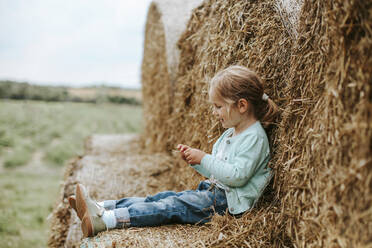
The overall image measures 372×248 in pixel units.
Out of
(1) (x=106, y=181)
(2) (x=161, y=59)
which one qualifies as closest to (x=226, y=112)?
(1) (x=106, y=181)

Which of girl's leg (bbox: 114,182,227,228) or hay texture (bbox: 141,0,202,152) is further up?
hay texture (bbox: 141,0,202,152)

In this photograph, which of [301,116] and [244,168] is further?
[244,168]

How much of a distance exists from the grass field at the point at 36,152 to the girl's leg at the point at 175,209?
237cm

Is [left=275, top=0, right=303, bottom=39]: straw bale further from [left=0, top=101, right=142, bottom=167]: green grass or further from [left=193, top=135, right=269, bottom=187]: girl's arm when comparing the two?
[left=0, top=101, right=142, bottom=167]: green grass

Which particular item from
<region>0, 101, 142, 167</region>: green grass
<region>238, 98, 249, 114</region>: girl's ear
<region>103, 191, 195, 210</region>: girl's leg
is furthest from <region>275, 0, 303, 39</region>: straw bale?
<region>0, 101, 142, 167</region>: green grass

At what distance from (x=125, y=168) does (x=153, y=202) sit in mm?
1537

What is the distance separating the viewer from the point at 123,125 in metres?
11.5

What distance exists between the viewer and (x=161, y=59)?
15.7 feet

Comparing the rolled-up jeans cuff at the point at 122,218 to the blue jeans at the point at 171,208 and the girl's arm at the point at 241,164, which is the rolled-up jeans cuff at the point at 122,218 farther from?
the girl's arm at the point at 241,164

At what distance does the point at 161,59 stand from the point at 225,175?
9.48ft

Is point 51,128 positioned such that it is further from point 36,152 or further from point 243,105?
point 243,105

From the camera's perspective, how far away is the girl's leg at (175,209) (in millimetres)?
2334

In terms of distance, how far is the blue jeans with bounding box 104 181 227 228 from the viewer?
7.66 ft

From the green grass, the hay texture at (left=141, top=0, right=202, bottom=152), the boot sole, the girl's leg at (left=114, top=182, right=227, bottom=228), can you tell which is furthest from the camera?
the green grass
